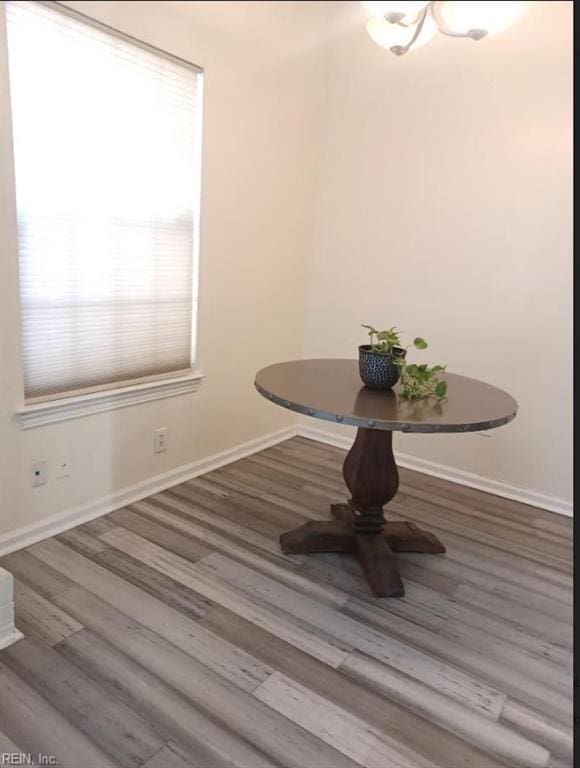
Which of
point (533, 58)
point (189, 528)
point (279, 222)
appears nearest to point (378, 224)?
point (279, 222)

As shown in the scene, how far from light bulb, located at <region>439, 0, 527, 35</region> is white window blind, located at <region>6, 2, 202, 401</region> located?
130 cm

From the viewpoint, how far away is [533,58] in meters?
2.71

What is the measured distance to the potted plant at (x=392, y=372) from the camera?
2.10 meters

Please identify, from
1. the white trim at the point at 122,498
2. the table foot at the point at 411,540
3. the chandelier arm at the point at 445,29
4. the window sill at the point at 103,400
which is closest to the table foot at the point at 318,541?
the table foot at the point at 411,540

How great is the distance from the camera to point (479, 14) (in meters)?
1.72

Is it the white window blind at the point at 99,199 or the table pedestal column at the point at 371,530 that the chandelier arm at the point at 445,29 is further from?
the table pedestal column at the point at 371,530

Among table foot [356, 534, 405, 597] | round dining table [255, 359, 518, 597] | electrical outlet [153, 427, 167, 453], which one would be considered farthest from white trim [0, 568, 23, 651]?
table foot [356, 534, 405, 597]

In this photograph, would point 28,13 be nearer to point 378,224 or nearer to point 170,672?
point 378,224

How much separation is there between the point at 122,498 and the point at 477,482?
198cm

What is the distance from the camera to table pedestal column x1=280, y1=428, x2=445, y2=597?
215 cm

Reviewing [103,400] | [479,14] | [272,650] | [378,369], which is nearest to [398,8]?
[479,14]

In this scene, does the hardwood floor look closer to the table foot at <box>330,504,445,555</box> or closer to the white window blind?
the table foot at <box>330,504,445,555</box>

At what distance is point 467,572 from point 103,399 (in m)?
1.76

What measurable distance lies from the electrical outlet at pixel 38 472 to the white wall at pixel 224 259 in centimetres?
3
